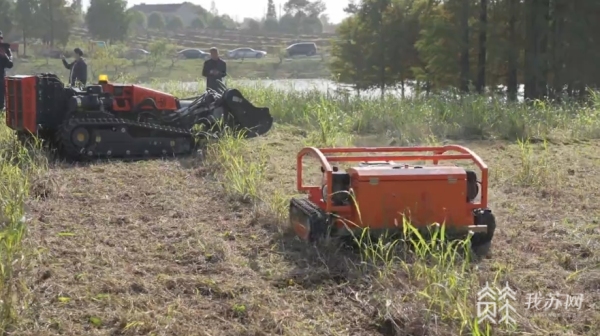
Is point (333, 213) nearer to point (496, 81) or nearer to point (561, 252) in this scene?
point (561, 252)

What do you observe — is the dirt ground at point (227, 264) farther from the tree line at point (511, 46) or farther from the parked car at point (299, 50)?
the parked car at point (299, 50)

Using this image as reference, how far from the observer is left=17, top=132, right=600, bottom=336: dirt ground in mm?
3998

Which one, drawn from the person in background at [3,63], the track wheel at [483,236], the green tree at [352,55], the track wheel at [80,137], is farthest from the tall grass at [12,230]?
the green tree at [352,55]

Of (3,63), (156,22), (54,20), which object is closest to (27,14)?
(54,20)

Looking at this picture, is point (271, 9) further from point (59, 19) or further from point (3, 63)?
point (3, 63)

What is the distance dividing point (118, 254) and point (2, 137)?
211 inches

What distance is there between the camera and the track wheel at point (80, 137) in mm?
9047

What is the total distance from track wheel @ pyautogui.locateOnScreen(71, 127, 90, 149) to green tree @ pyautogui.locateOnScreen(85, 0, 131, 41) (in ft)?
113

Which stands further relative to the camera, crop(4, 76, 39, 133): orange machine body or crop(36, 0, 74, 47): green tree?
crop(36, 0, 74, 47): green tree

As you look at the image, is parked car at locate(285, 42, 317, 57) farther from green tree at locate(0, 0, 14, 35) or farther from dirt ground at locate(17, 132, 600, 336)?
dirt ground at locate(17, 132, 600, 336)

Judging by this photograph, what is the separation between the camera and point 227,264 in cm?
499

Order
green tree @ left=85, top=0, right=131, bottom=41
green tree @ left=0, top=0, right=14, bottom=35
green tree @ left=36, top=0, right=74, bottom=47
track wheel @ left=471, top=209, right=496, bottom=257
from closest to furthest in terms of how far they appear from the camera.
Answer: track wheel @ left=471, top=209, right=496, bottom=257, green tree @ left=0, top=0, right=14, bottom=35, green tree @ left=36, top=0, right=74, bottom=47, green tree @ left=85, top=0, right=131, bottom=41

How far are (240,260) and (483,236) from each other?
64.9 inches

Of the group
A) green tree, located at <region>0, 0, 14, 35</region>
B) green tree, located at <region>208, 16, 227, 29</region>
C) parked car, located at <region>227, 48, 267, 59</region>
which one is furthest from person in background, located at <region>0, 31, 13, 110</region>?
green tree, located at <region>208, 16, 227, 29</region>
